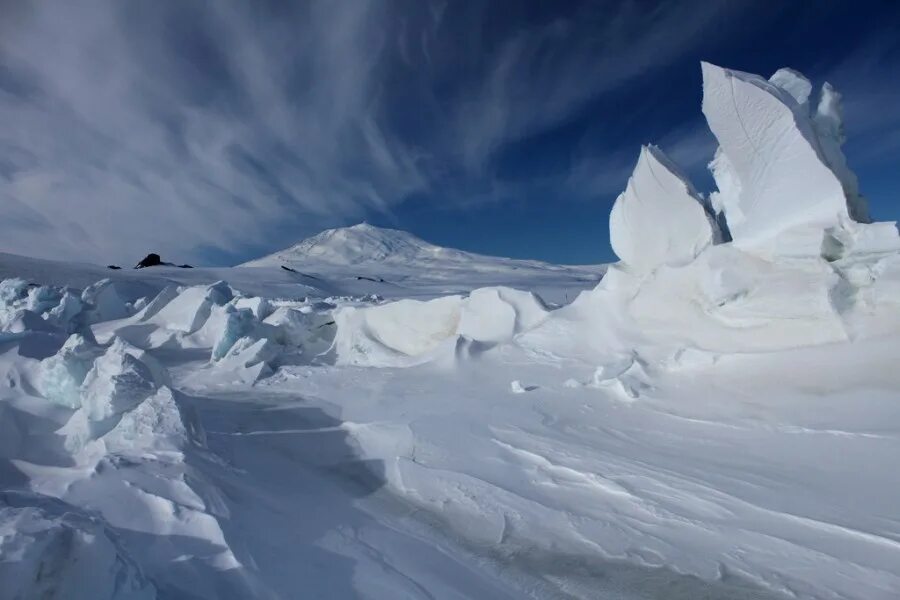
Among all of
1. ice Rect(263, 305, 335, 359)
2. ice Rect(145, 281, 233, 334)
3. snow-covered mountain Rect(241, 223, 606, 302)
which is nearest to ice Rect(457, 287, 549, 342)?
ice Rect(263, 305, 335, 359)

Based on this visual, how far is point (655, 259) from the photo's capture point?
6.20 meters

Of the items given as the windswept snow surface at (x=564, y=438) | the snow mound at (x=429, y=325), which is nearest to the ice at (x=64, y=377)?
the windswept snow surface at (x=564, y=438)

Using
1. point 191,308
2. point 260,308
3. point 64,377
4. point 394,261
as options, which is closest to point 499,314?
point 64,377

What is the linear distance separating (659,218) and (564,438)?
3452mm

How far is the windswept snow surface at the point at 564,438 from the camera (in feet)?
8.23

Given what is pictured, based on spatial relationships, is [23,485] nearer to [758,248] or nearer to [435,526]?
[435,526]

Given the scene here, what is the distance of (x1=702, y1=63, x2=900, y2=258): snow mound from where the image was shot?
4715 mm

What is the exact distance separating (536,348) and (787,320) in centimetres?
262

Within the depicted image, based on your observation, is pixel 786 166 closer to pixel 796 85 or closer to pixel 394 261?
pixel 796 85

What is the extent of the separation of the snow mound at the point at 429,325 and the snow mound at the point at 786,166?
8.98 ft

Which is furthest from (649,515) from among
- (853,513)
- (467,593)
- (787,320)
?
(787,320)

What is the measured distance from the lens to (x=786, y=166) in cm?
502

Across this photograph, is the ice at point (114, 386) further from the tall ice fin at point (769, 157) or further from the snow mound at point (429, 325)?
the tall ice fin at point (769, 157)

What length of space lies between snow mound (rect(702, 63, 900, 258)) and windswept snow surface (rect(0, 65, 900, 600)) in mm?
28
